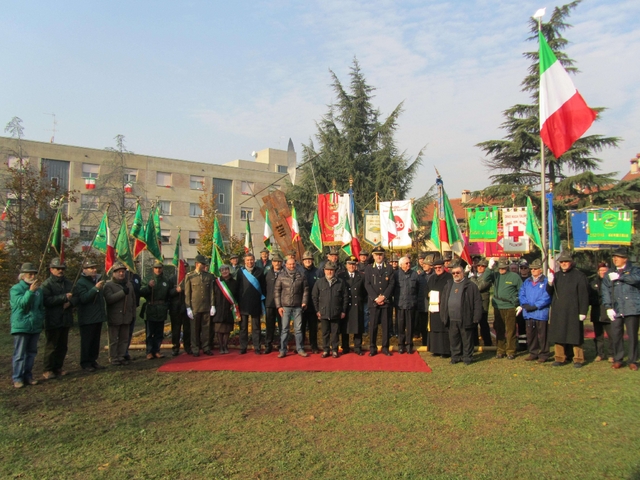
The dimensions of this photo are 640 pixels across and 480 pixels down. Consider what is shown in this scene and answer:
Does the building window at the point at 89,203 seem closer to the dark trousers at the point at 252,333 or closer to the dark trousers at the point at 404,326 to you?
the dark trousers at the point at 252,333

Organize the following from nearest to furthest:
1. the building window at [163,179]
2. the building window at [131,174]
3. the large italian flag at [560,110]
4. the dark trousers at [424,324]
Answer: the large italian flag at [560,110]
the dark trousers at [424,324]
the building window at [131,174]
the building window at [163,179]

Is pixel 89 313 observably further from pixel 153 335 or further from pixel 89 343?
pixel 153 335

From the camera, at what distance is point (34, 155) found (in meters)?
40.6

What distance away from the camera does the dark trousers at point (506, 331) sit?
9570 mm

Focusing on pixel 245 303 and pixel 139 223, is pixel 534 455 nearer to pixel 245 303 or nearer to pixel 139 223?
pixel 245 303

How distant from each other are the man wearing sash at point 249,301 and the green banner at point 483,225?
8006 mm

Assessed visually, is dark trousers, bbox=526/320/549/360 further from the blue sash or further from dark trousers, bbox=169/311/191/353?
dark trousers, bbox=169/311/191/353

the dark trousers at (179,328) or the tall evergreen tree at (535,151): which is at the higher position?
the tall evergreen tree at (535,151)

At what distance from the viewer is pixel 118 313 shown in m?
9.05

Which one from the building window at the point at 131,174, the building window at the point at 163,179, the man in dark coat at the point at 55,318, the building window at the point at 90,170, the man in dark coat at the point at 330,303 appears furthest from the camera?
the building window at the point at 163,179


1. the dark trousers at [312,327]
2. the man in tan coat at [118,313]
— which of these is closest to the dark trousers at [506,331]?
the dark trousers at [312,327]

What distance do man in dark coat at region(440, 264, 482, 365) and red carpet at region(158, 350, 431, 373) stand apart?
2.53 feet

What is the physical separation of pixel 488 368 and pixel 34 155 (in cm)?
4264

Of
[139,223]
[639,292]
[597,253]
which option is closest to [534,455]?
[639,292]
